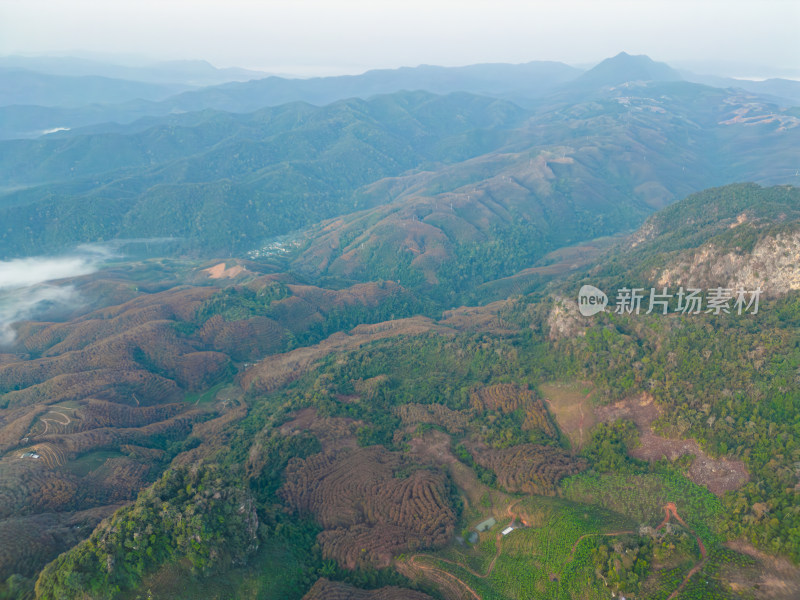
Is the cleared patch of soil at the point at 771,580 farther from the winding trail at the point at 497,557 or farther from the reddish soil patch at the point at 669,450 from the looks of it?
the reddish soil patch at the point at 669,450

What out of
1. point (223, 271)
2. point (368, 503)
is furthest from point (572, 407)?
point (223, 271)

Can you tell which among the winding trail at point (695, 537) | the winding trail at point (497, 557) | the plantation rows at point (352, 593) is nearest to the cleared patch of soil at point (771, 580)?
the winding trail at point (695, 537)

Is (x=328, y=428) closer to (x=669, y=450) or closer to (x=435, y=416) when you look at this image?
(x=435, y=416)

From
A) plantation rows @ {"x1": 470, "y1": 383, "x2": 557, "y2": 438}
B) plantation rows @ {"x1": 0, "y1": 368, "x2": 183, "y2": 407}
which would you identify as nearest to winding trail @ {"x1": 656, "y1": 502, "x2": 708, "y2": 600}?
plantation rows @ {"x1": 470, "y1": 383, "x2": 557, "y2": 438}

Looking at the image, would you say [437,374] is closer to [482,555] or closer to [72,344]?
[482,555]

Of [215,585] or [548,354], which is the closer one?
[215,585]

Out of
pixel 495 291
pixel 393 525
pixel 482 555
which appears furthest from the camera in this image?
pixel 495 291

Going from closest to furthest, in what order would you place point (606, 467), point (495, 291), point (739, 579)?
point (739, 579) < point (606, 467) < point (495, 291)

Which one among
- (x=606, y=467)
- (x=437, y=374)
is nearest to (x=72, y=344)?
(x=437, y=374)
